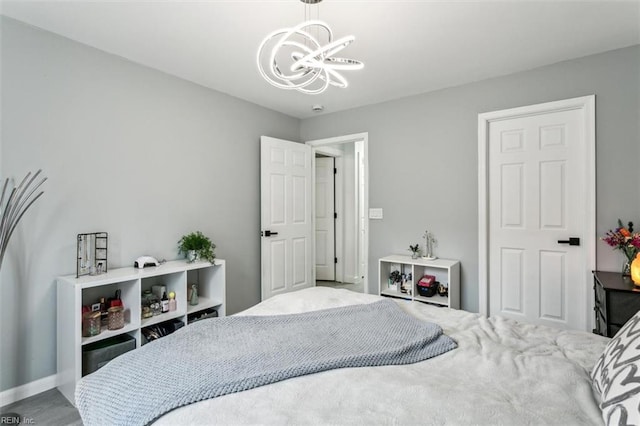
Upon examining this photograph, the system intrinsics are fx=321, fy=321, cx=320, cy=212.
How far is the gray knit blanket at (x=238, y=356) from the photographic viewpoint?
1.02 m

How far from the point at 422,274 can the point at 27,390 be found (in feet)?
11.0

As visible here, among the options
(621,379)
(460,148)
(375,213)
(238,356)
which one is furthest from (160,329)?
(460,148)

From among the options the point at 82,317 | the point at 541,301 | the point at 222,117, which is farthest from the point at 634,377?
the point at 222,117

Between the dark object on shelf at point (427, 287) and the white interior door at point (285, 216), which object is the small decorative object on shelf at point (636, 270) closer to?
the dark object on shelf at point (427, 287)

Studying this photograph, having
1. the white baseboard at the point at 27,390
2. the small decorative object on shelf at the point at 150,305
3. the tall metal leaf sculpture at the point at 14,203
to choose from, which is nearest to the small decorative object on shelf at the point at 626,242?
the small decorative object on shelf at the point at 150,305

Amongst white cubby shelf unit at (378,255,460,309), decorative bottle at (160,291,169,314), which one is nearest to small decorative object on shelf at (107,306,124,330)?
decorative bottle at (160,291,169,314)

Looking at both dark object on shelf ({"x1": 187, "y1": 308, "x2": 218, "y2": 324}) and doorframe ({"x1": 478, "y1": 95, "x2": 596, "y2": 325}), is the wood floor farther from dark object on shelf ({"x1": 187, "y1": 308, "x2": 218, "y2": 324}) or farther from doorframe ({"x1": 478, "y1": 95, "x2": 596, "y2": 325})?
doorframe ({"x1": 478, "y1": 95, "x2": 596, "y2": 325})

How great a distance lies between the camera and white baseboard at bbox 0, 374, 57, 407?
81.0 inches

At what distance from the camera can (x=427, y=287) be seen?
3215 mm

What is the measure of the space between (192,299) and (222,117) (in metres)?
1.86

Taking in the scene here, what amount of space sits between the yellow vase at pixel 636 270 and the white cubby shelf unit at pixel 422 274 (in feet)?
Result: 4.11

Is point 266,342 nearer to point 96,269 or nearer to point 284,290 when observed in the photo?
point 96,269

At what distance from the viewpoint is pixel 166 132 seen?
2918mm

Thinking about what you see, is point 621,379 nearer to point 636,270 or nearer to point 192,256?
point 636,270
